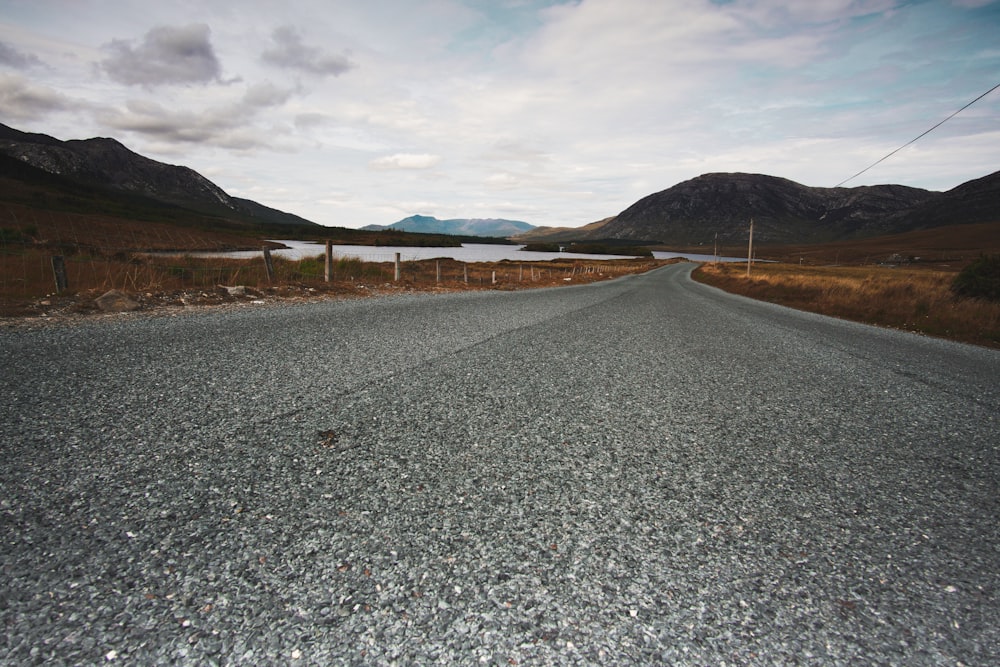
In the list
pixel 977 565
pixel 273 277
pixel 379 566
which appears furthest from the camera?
pixel 273 277

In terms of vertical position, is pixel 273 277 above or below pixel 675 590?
above

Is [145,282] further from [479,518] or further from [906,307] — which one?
[906,307]

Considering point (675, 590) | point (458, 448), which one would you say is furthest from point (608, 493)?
point (458, 448)

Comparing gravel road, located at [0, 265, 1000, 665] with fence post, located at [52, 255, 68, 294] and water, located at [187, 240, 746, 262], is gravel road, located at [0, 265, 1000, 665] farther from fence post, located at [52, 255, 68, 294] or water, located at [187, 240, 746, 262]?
water, located at [187, 240, 746, 262]

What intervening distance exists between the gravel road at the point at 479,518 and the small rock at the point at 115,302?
15.6 feet

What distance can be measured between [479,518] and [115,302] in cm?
1091

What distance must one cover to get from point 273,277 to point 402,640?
54.0 ft

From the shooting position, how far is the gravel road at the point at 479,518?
6.12 feet

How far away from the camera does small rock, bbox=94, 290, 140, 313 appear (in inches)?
380

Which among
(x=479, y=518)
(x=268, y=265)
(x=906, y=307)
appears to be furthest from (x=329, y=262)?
(x=906, y=307)

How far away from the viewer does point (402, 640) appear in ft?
6.00

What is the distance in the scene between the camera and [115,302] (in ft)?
32.1

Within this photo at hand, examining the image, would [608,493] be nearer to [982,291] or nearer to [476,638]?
[476,638]

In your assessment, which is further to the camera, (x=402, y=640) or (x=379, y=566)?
(x=379, y=566)
